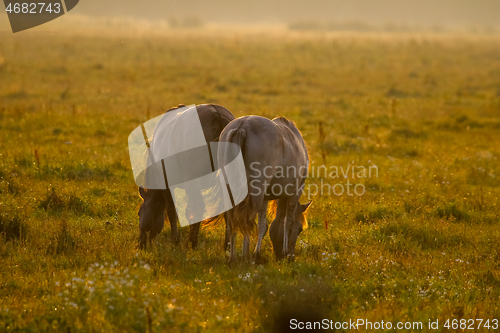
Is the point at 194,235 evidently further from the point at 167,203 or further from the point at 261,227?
the point at 261,227

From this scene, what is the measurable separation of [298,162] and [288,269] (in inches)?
52.8

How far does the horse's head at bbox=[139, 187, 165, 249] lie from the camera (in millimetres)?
6094

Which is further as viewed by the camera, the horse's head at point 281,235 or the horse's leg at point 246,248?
the horse's head at point 281,235

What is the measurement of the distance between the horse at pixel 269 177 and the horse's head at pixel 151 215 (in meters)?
1.05

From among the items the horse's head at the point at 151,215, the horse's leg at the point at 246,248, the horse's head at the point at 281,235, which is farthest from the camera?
the horse's head at the point at 281,235

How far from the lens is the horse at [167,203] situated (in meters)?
6.11

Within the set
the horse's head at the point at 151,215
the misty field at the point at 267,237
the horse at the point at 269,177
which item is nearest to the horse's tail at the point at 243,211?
the horse at the point at 269,177

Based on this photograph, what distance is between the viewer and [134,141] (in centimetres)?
1266

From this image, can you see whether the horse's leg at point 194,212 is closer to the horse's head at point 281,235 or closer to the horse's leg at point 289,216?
the horse's head at point 281,235

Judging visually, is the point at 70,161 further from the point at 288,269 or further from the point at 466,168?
the point at 466,168

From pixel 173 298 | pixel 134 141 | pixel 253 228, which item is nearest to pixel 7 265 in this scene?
pixel 173 298

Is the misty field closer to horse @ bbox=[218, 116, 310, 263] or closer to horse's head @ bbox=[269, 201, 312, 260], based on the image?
horse's head @ bbox=[269, 201, 312, 260]

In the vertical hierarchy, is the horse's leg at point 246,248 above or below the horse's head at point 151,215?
below

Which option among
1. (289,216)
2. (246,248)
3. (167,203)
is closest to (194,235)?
(167,203)
